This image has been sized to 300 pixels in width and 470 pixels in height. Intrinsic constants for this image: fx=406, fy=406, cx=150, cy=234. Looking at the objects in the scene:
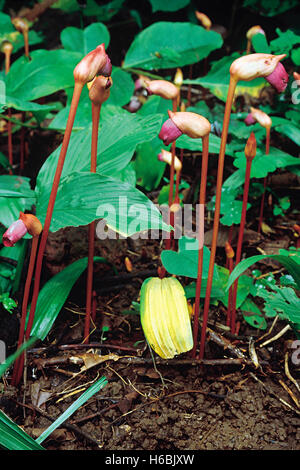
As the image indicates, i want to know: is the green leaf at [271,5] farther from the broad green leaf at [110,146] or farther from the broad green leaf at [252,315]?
the broad green leaf at [252,315]

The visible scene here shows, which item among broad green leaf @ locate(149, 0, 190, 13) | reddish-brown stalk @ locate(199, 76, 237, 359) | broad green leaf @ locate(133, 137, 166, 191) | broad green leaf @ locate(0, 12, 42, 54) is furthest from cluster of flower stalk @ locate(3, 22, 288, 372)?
broad green leaf @ locate(0, 12, 42, 54)

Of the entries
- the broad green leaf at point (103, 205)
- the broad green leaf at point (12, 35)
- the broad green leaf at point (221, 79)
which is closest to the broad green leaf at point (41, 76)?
the broad green leaf at point (12, 35)

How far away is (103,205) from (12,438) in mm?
531

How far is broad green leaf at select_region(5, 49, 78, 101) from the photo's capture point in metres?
1.59

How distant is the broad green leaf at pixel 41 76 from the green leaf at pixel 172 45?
1.06ft

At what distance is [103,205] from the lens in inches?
38.4

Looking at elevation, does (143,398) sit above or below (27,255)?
below

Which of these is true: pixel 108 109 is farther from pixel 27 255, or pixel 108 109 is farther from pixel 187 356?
pixel 187 356

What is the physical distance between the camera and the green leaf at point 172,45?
6.11 feet

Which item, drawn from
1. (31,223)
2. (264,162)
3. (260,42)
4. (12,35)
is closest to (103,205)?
(31,223)

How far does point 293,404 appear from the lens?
1031 millimetres

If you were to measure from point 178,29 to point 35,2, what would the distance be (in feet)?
4.14

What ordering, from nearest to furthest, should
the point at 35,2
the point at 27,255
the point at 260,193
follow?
the point at 27,255 < the point at 260,193 < the point at 35,2
